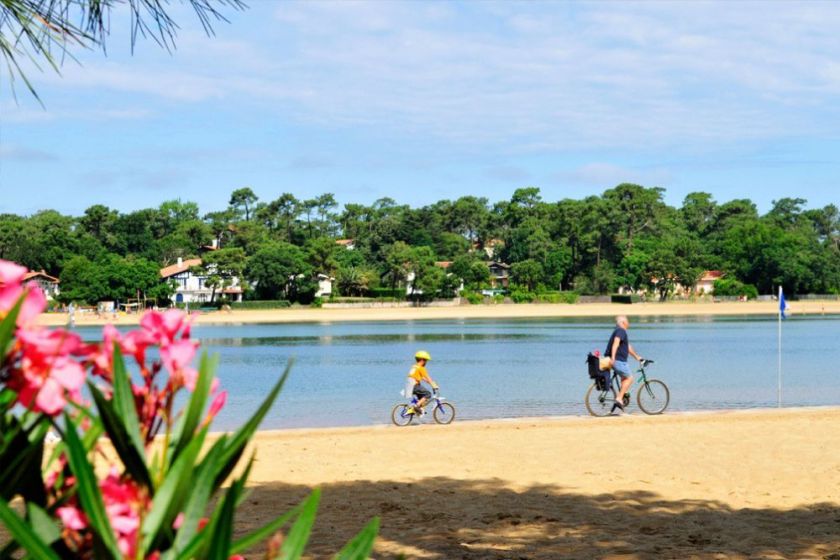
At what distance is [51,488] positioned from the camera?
147 centimetres

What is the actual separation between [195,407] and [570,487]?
8.07 m

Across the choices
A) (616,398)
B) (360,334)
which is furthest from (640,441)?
(360,334)

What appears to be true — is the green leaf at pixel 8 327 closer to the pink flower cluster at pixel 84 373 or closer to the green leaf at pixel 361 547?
the pink flower cluster at pixel 84 373

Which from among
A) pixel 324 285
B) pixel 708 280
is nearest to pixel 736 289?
pixel 708 280

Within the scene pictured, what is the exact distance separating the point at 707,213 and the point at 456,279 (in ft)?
174

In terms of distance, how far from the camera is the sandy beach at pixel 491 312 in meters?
85.2

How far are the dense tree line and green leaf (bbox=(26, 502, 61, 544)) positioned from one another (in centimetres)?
9401

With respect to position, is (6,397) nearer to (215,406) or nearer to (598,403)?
(215,406)

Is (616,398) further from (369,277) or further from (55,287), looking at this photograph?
(55,287)

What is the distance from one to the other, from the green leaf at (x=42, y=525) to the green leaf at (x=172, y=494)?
115 mm

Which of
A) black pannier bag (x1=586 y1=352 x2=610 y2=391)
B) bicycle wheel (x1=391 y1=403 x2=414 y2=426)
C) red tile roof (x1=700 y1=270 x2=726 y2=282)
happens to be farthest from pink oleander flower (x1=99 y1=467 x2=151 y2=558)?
red tile roof (x1=700 y1=270 x2=726 y2=282)

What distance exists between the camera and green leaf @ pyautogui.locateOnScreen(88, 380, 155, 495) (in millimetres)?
1368

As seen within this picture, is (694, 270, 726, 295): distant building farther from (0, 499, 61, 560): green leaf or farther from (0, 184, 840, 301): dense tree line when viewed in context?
(0, 499, 61, 560): green leaf

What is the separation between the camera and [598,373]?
15453 millimetres
